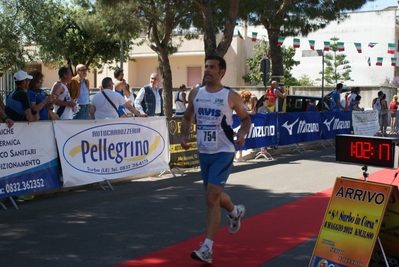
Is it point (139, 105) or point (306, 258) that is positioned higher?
point (139, 105)

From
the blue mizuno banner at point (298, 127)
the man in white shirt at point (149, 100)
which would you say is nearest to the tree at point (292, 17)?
the blue mizuno banner at point (298, 127)

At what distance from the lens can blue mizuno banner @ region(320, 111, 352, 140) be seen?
18.2m

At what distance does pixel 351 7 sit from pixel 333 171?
12.2 metres

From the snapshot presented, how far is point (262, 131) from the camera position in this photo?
14.9 meters

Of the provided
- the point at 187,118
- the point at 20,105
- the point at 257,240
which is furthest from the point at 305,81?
the point at 187,118

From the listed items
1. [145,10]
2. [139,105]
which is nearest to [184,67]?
[145,10]

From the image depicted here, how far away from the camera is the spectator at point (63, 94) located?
34.0 feet

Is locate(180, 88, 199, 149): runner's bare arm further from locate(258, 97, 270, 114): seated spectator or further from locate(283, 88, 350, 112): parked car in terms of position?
locate(283, 88, 350, 112): parked car

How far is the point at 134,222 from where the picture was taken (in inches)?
299

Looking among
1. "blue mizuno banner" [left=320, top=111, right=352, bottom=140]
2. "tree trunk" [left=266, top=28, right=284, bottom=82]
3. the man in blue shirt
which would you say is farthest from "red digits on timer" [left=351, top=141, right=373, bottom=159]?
"tree trunk" [left=266, top=28, right=284, bottom=82]

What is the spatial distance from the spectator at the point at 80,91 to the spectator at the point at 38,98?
1433 mm

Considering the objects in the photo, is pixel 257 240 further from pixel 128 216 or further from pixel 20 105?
pixel 20 105

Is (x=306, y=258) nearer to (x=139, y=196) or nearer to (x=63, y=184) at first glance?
(x=139, y=196)

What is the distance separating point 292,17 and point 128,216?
54.2 feet
